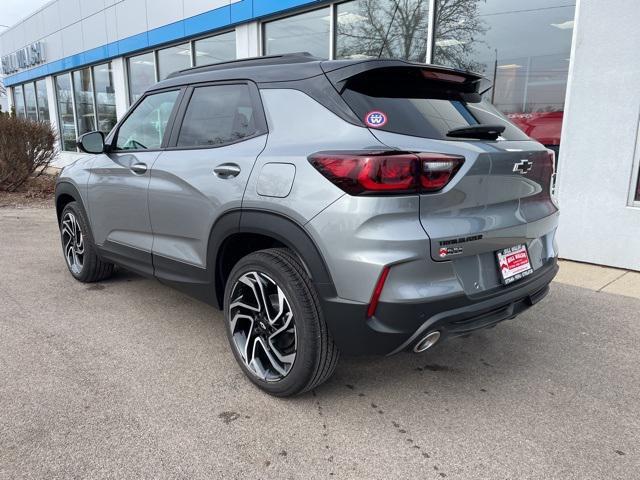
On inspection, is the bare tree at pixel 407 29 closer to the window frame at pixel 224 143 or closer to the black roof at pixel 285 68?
the black roof at pixel 285 68

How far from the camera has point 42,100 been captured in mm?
19453

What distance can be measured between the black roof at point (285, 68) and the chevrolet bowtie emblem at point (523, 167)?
2.04 ft

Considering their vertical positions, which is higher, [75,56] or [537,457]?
[75,56]

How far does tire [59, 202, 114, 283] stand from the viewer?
14.1 ft

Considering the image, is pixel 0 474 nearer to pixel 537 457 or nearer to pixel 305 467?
pixel 305 467

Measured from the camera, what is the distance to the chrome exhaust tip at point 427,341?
7.17ft

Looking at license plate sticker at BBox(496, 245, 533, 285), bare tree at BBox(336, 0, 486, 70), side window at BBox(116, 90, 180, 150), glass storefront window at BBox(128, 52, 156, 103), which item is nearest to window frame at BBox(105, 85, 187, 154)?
side window at BBox(116, 90, 180, 150)

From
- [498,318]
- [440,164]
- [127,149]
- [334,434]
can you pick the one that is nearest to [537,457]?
[498,318]

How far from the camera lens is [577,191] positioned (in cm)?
535

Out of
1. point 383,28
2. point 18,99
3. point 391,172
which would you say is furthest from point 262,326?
point 18,99

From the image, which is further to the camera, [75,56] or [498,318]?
[75,56]

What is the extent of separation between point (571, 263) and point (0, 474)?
539 cm

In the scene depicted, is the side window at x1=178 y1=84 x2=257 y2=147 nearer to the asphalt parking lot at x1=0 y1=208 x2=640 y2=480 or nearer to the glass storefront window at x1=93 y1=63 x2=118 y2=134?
the asphalt parking lot at x1=0 y1=208 x2=640 y2=480

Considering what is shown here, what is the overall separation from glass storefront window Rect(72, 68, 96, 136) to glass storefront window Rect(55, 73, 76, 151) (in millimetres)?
564
